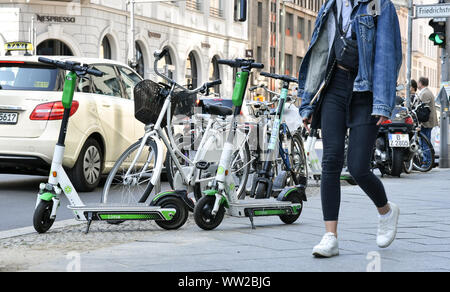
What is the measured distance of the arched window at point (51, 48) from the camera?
33625mm

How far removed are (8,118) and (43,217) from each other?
3.69 meters

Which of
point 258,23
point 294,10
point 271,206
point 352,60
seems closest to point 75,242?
point 271,206

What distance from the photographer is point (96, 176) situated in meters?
10.5

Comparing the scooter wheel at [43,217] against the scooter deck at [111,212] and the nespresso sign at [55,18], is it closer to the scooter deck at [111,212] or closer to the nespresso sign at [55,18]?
the scooter deck at [111,212]

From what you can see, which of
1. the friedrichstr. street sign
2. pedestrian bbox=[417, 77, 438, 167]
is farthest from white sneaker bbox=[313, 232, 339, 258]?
pedestrian bbox=[417, 77, 438, 167]

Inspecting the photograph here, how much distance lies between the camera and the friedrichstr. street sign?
54.3 feet

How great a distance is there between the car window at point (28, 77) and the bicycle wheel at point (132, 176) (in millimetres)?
3395

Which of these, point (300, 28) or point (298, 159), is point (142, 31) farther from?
point (298, 159)

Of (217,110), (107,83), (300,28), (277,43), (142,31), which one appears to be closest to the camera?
(217,110)

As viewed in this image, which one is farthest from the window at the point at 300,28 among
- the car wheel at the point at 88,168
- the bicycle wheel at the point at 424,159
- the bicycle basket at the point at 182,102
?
the bicycle basket at the point at 182,102

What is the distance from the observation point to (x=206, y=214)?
6672 mm

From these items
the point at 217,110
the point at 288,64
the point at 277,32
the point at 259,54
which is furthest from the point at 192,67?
A: the point at 217,110
